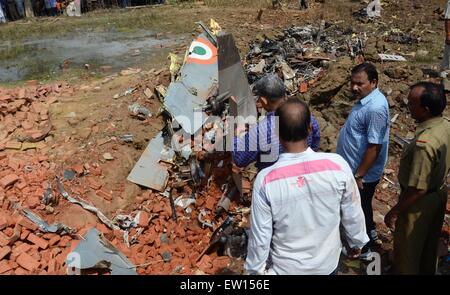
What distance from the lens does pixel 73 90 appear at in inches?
304

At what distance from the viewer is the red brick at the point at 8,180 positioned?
501 cm

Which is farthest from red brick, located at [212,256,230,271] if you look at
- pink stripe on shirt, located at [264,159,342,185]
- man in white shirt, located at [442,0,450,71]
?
man in white shirt, located at [442,0,450,71]

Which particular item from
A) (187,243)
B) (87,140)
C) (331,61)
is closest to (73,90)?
(87,140)

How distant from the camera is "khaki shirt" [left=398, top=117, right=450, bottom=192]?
301 centimetres

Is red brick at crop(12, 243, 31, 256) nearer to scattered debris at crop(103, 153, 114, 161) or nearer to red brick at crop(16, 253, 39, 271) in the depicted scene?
red brick at crop(16, 253, 39, 271)

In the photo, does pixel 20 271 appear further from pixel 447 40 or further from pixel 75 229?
pixel 447 40

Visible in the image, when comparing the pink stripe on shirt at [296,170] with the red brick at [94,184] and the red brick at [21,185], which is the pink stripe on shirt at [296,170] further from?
the red brick at [21,185]

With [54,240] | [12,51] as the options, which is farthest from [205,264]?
[12,51]

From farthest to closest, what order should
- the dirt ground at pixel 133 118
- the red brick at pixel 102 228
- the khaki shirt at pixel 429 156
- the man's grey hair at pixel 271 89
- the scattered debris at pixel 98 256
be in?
1. the dirt ground at pixel 133 118
2. the red brick at pixel 102 228
3. the scattered debris at pixel 98 256
4. the man's grey hair at pixel 271 89
5. the khaki shirt at pixel 429 156

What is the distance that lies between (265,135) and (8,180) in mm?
3662

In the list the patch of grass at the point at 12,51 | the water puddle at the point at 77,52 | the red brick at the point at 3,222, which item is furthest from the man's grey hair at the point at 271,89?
the patch of grass at the point at 12,51

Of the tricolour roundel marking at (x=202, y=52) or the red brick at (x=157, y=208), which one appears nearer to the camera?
the red brick at (x=157, y=208)

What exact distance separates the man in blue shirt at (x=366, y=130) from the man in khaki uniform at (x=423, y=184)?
36cm
